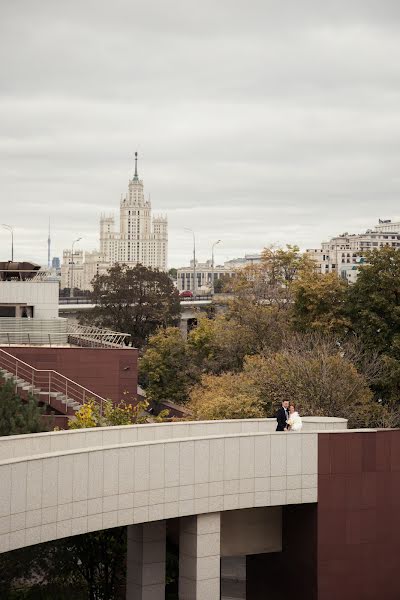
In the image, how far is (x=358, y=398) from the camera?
119 ft

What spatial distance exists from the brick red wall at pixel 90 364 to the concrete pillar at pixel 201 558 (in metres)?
19.5

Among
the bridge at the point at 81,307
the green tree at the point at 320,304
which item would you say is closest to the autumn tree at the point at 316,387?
the green tree at the point at 320,304

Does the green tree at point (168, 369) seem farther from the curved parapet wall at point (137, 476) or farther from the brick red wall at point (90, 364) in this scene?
the curved parapet wall at point (137, 476)

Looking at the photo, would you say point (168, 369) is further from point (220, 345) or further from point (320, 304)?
point (320, 304)

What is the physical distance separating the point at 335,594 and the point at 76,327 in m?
32.1

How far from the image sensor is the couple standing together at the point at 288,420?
2211cm

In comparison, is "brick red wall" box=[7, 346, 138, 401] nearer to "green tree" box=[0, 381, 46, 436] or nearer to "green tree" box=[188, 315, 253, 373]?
"green tree" box=[188, 315, 253, 373]

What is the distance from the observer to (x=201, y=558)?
819 inches

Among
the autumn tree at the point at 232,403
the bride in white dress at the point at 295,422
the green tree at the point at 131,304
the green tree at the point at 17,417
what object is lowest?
the autumn tree at the point at 232,403

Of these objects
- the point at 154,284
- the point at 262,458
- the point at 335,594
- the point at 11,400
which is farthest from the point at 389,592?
the point at 154,284

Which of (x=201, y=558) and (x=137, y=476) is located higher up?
(x=137, y=476)

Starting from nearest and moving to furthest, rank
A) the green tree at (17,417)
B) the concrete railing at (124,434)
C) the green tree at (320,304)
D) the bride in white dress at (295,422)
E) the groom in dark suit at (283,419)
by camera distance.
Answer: the concrete railing at (124,434) < the bride in white dress at (295,422) < the groom in dark suit at (283,419) < the green tree at (17,417) < the green tree at (320,304)

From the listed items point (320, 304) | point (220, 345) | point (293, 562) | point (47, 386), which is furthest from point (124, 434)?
point (220, 345)

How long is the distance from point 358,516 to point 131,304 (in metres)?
65.2
